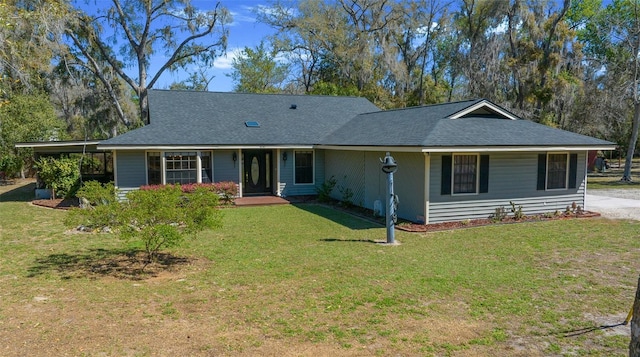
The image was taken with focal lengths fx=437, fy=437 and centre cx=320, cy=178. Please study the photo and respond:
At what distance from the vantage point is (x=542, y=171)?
1369 centimetres

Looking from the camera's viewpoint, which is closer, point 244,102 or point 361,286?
point 361,286

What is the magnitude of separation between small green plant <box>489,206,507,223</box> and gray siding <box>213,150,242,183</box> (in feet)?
31.9

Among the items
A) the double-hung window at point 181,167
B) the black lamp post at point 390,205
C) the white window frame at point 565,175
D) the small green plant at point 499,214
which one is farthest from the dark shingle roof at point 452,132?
the double-hung window at point 181,167

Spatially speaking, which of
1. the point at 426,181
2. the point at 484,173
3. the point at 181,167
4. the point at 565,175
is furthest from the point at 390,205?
the point at 181,167

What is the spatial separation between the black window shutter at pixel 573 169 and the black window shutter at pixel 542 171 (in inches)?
43.9

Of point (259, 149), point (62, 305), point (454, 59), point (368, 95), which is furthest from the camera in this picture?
point (454, 59)

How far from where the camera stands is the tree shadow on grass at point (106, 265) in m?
7.65

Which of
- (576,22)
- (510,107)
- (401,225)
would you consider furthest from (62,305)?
(576,22)

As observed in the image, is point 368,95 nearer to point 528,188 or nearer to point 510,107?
point 510,107

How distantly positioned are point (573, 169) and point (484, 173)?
144 inches

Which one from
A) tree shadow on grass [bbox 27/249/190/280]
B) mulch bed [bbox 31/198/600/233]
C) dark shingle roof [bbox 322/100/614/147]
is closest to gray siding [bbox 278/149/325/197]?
dark shingle roof [bbox 322/100/614/147]

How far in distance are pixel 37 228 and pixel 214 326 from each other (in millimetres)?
8957

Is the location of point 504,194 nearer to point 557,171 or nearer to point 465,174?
point 465,174

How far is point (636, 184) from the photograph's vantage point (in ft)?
78.3
